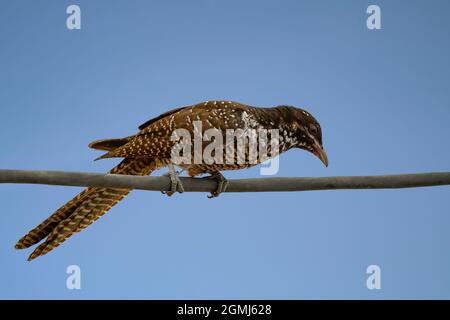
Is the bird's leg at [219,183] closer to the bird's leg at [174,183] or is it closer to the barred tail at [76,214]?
the bird's leg at [174,183]

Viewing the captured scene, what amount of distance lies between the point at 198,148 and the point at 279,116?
1.52ft

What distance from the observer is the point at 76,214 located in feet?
11.5

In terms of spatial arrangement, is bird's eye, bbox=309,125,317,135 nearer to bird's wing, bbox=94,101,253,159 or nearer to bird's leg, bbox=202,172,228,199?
bird's wing, bbox=94,101,253,159

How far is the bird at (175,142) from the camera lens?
3439 mm

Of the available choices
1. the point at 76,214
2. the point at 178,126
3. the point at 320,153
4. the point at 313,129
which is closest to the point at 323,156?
the point at 320,153

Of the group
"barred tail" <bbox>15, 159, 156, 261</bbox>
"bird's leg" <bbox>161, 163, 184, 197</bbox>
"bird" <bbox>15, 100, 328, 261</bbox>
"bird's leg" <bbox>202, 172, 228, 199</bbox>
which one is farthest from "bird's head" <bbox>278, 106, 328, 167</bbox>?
"barred tail" <bbox>15, 159, 156, 261</bbox>

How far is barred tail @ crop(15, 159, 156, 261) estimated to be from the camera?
3396 mm

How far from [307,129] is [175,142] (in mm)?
686

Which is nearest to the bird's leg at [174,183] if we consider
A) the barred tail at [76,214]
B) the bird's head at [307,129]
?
the barred tail at [76,214]

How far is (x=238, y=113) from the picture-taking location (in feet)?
11.5

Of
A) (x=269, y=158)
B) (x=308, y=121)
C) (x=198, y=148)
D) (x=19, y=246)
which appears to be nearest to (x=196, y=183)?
(x=198, y=148)

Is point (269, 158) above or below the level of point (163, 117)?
below

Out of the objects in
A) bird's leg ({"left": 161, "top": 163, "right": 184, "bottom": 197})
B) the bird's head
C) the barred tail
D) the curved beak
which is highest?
the bird's head

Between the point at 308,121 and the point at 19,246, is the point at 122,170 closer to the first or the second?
the point at 19,246
